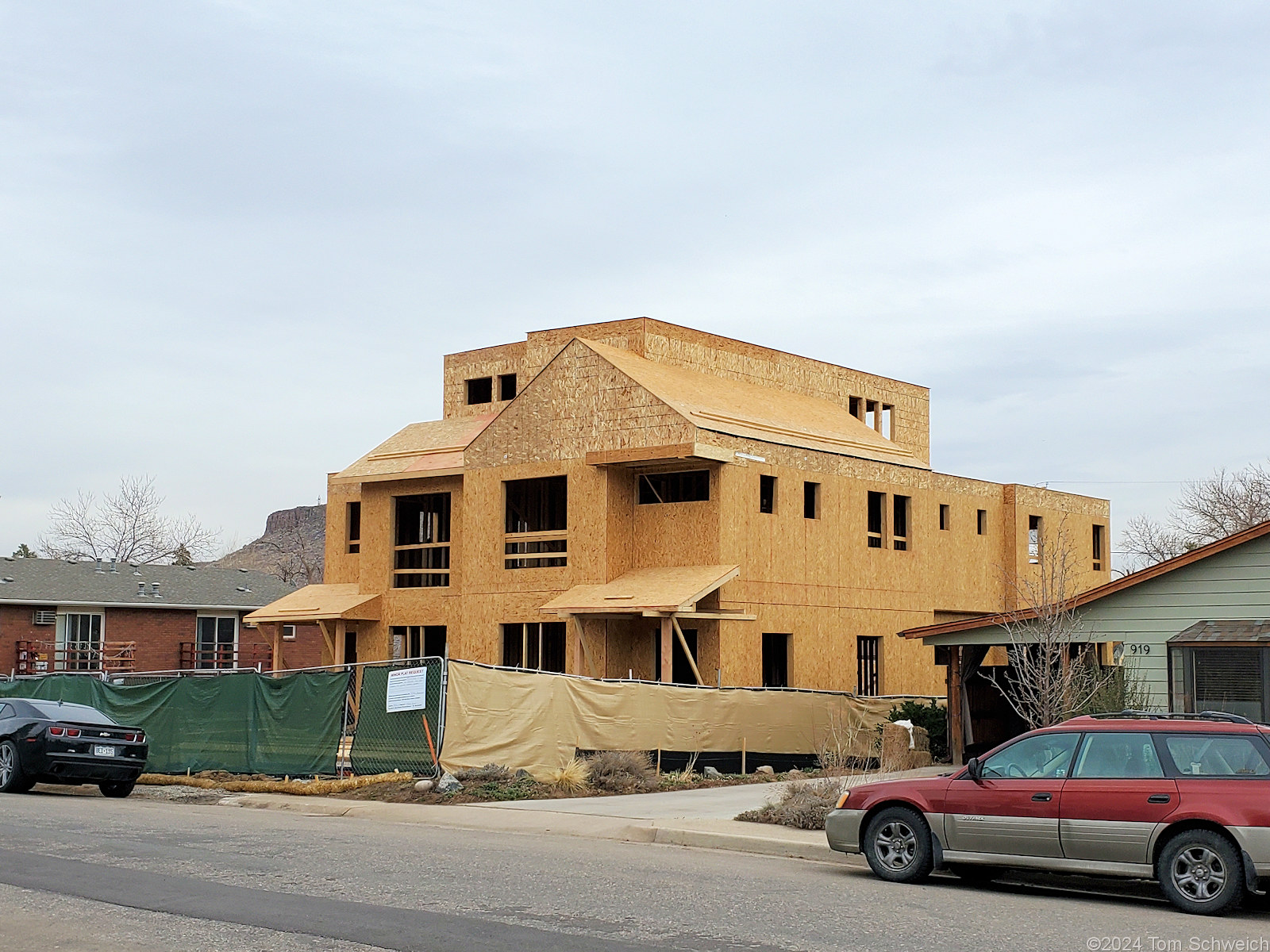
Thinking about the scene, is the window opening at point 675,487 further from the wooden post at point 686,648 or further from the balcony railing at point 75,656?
the balcony railing at point 75,656

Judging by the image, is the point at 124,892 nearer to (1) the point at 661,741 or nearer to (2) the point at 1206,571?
(1) the point at 661,741

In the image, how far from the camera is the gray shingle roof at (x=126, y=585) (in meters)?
44.9

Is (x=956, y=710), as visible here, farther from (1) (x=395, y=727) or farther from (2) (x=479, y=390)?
(2) (x=479, y=390)

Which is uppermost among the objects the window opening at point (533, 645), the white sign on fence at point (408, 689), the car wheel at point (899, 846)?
the window opening at point (533, 645)

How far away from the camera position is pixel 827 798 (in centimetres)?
1673

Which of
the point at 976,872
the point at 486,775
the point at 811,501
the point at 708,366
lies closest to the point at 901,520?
the point at 811,501

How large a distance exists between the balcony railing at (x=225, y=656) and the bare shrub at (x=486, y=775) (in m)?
28.8

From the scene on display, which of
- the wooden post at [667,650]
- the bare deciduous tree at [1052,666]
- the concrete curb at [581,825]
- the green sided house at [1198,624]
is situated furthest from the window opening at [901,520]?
the concrete curb at [581,825]

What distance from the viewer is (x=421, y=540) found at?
125 feet

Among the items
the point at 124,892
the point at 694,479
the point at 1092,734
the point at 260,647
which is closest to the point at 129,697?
the point at 694,479

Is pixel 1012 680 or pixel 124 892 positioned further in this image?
pixel 1012 680

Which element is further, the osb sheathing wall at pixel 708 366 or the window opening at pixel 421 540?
the window opening at pixel 421 540

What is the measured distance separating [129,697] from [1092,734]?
18.9 meters

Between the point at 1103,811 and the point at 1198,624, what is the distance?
1061 cm
